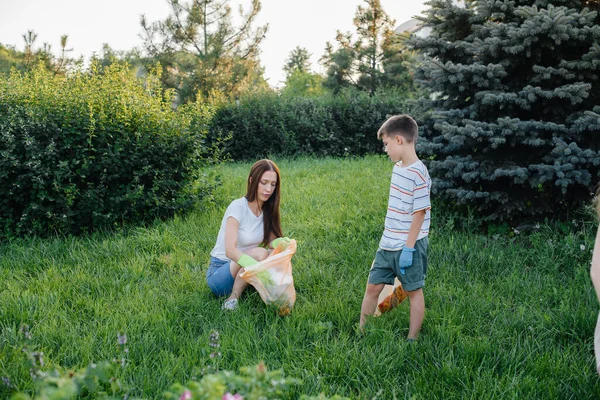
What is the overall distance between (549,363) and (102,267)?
144 inches

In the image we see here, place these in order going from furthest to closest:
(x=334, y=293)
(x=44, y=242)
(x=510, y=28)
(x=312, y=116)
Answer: (x=312, y=116), (x=44, y=242), (x=510, y=28), (x=334, y=293)

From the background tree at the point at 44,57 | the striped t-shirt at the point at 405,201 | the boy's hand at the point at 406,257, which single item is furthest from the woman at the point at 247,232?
the background tree at the point at 44,57

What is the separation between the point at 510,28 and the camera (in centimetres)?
481

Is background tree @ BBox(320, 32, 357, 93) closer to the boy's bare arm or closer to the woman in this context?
the woman

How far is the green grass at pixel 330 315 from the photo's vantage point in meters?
2.80

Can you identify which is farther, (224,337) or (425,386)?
(224,337)

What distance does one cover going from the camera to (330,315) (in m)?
3.62

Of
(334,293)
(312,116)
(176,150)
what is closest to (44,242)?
(176,150)

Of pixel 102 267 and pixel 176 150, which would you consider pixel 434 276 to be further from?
pixel 176 150

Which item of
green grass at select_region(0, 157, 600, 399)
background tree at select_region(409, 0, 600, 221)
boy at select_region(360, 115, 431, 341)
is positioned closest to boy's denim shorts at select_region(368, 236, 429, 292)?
boy at select_region(360, 115, 431, 341)

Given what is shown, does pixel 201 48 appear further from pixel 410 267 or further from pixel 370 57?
pixel 410 267

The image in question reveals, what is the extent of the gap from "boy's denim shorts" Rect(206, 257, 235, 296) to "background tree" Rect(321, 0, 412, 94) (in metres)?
19.7

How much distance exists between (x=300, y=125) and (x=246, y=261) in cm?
900

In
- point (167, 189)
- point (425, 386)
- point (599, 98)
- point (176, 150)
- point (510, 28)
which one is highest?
point (510, 28)
